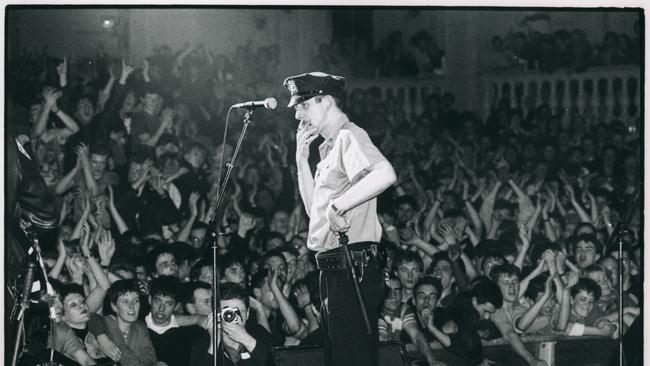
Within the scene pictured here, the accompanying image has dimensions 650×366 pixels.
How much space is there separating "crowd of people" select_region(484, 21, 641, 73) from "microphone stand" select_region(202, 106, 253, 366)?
3.34 ft

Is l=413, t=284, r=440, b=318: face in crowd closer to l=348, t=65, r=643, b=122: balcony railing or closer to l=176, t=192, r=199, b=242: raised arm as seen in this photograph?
l=348, t=65, r=643, b=122: balcony railing

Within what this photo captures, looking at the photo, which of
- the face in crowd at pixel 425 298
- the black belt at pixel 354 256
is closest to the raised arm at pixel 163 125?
the black belt at pixel 354 256

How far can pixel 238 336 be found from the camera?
174 inches

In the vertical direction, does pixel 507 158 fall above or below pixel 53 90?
below

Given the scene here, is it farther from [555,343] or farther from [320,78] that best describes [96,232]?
[555,343]

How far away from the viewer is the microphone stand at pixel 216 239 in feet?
14.0

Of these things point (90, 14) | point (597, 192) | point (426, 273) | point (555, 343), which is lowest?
point (555, 343)

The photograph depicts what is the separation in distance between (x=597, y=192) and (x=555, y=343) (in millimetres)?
634

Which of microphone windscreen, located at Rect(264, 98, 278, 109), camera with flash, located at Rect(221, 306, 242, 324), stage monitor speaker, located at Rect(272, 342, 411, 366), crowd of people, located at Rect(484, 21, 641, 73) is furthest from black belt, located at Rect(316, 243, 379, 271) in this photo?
crowd of people, located at Rect(484, 21, 641, 73)

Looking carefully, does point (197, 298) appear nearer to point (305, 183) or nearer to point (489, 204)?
point (305, 183)

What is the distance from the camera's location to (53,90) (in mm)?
4340

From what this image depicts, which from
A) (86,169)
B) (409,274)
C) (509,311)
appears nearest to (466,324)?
(509,311)

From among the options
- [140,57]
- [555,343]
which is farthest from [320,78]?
[555,343]

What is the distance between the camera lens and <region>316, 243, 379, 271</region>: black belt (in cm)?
409
